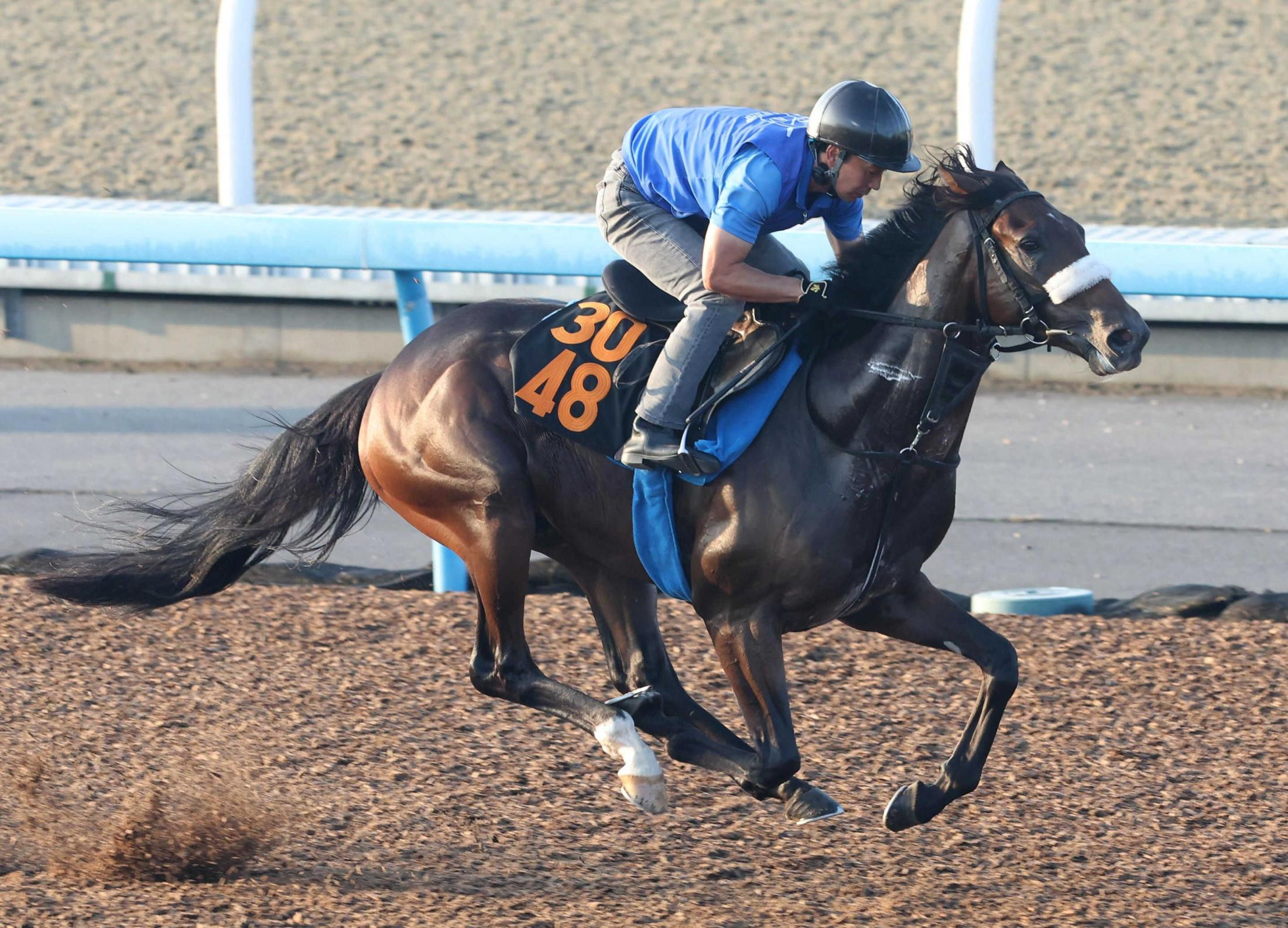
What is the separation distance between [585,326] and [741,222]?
1.91 ft

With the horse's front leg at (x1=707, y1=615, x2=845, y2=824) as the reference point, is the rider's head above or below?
above

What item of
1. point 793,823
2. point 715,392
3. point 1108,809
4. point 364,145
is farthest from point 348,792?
point 364,145

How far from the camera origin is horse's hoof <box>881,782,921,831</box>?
388cm

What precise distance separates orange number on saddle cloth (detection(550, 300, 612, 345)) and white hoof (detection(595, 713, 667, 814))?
891mm

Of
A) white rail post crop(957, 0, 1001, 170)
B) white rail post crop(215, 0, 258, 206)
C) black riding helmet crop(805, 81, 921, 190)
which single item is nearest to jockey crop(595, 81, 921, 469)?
black riding helmet crop(805, 81, 921, 190)

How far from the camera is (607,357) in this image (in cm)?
408

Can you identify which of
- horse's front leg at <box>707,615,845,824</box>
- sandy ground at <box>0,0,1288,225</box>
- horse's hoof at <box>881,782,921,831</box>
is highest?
horse's front leg at <box>707,615,845,824</box>

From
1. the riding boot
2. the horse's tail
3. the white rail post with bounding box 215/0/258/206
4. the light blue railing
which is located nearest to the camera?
the riding boot

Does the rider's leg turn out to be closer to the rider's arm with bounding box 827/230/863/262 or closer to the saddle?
the saddle

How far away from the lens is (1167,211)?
37.1 feet

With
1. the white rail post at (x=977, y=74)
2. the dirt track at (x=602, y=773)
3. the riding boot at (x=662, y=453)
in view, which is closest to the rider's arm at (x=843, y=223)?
the riding boot at (x=662, y=453)

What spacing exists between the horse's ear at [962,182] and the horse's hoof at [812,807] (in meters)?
1.33

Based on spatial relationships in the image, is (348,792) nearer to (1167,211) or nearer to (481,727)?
(481,727)

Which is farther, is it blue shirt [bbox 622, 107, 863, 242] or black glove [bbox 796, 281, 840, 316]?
black glove [bbox 796, 281, 840, 316]
